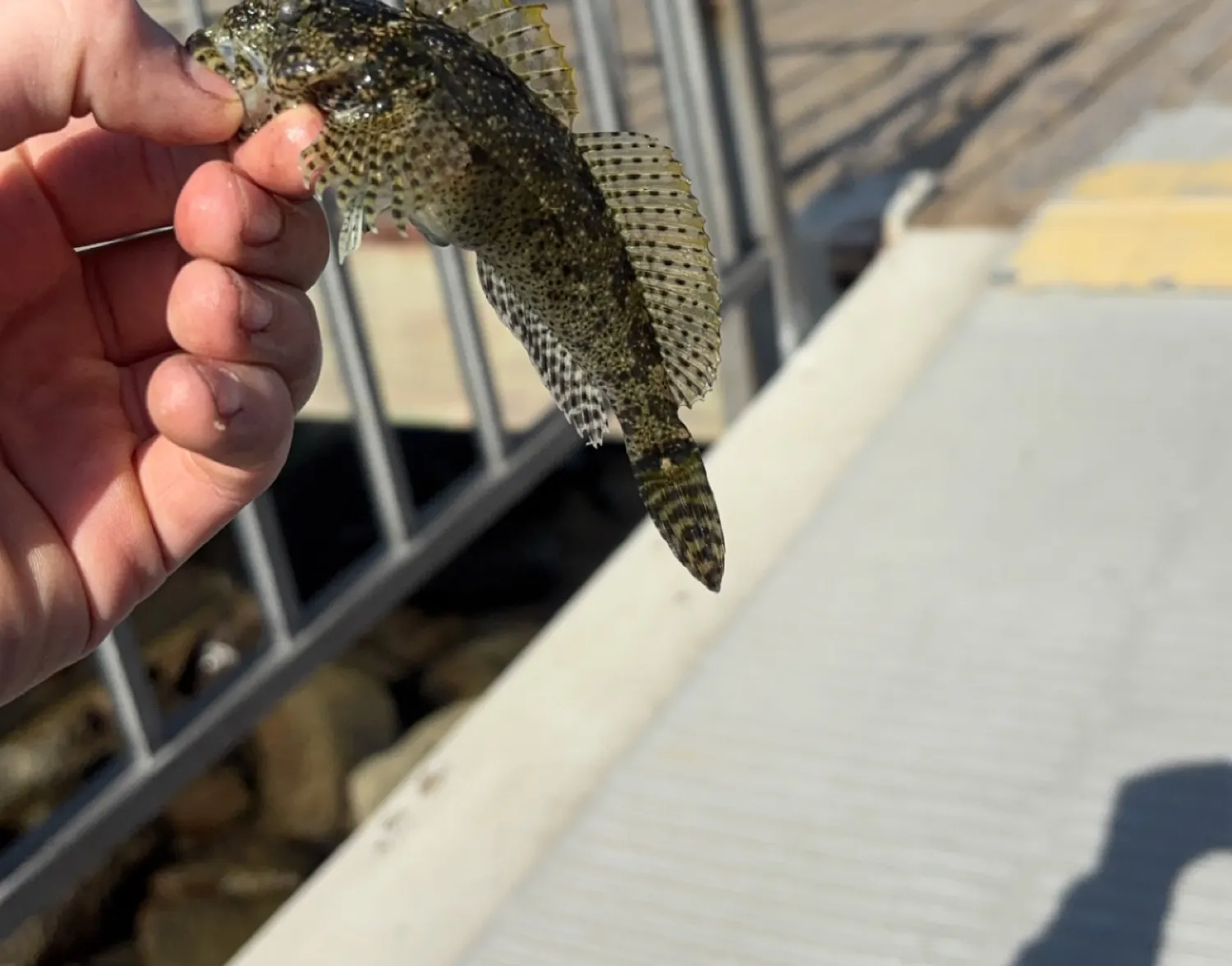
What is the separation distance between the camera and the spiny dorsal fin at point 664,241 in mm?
1641

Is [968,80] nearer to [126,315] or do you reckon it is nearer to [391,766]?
[391,766]

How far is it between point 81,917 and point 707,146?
313cm

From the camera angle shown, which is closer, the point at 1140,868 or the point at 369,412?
the point at 1140,868

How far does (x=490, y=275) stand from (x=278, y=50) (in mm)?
339

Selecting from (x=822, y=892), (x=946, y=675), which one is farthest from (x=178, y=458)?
(x=946, y=675)

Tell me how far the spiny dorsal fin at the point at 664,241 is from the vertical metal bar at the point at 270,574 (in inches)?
63.4

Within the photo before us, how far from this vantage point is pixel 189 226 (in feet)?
5.25

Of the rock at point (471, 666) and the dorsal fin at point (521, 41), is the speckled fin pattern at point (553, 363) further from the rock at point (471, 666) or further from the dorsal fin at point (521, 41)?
the rock at point (471, 666)

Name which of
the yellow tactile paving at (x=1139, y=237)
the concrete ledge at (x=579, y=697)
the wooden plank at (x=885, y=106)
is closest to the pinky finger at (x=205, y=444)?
the concrete ledge at (x=579, y=697)

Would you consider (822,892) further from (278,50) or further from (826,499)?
(278,50)

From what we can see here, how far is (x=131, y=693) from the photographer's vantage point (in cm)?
282

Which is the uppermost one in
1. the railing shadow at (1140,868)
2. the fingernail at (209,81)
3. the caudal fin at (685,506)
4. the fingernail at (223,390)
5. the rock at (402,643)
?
the fingernail at (209,81)

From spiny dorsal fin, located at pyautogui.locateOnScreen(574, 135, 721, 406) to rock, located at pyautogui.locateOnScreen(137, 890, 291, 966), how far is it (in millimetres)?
3244

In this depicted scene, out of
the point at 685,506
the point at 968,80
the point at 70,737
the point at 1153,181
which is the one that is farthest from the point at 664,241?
the point at 968,80
